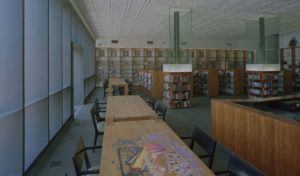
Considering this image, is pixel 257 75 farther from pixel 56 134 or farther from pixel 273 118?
pixel 56 134

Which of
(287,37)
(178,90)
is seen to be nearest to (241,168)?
(178,90)

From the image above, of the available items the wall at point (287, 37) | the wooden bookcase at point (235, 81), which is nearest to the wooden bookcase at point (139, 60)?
the wall at point (287, 37)

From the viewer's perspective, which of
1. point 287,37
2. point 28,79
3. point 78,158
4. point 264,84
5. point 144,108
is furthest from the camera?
point 287,37

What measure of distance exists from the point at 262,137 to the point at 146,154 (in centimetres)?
184

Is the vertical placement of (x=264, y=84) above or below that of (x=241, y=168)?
above

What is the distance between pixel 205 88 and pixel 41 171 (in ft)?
31.9

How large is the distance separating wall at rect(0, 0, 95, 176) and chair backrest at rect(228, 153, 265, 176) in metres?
2.44

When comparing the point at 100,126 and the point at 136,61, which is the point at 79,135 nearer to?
the point at 100,126

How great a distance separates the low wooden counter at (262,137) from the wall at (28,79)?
315 centimetres

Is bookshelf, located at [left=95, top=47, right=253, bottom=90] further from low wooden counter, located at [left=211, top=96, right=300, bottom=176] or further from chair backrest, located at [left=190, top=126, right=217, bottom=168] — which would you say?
chair backrest, located at [left=190, top=126, right=217, bottom=168]

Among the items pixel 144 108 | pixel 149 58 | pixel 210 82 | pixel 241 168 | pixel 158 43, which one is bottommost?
pixel 241 168

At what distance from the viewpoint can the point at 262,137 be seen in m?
2.91

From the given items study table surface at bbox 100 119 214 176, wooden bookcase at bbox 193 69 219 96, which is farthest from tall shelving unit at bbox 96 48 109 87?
study table surface at bbox 100 119 214 176

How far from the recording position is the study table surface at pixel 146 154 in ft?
5.22
